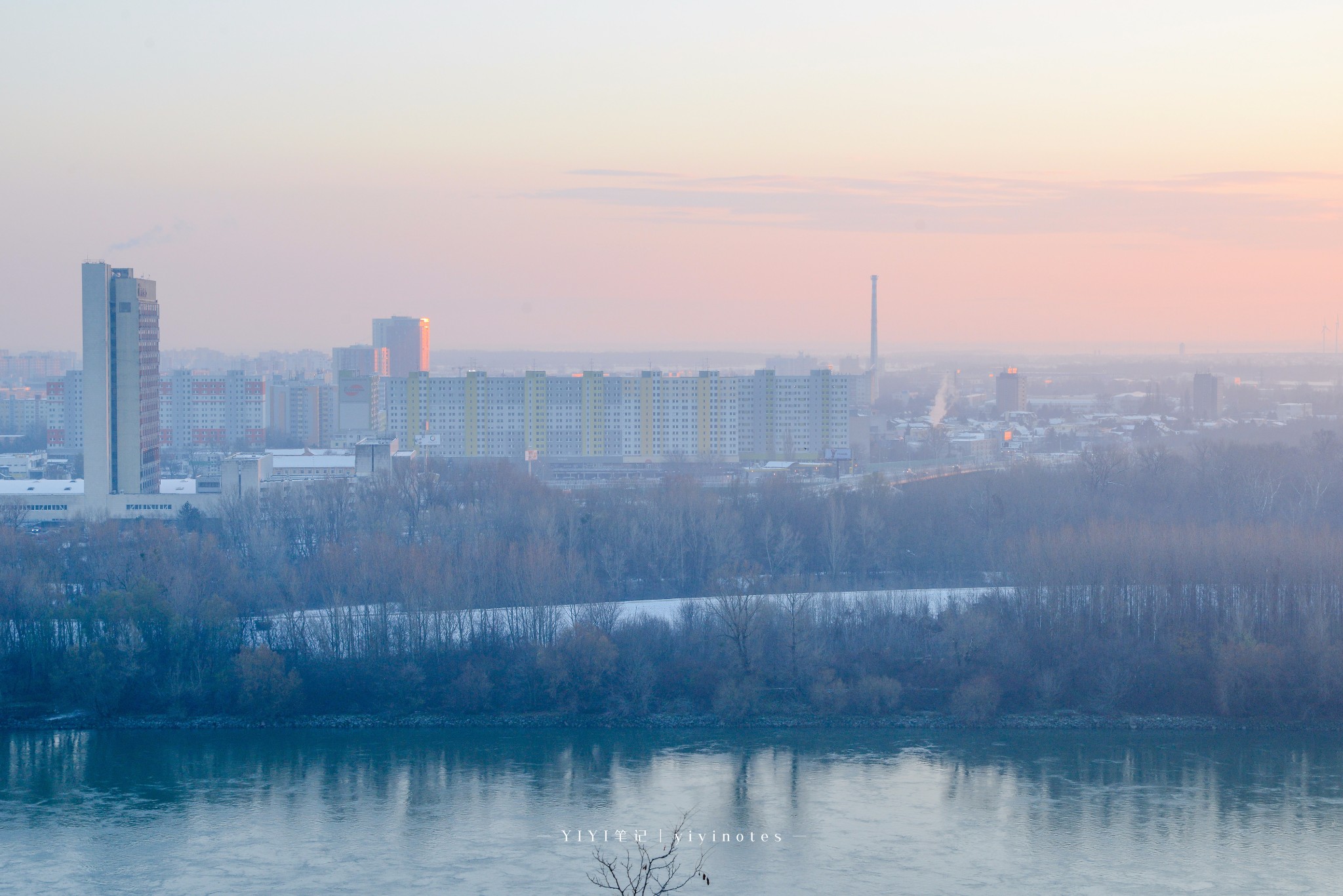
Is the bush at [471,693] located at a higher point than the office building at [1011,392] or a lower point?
lower

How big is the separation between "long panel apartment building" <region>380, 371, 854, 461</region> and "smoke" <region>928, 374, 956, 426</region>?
7.16 m

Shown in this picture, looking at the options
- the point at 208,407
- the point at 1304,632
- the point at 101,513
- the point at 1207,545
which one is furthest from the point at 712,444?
the point at 1304,632

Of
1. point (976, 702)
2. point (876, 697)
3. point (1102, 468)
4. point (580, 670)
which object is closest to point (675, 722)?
point (580, 670)

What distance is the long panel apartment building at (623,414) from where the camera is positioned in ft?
82.8

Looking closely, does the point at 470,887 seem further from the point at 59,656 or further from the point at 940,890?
the point at 59,656

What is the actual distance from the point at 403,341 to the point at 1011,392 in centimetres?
1635

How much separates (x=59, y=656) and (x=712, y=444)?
17190mm

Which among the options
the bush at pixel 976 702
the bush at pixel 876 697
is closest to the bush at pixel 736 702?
the bush at pixel 876 697

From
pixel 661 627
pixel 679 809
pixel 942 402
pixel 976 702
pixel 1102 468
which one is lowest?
pixel 679 809

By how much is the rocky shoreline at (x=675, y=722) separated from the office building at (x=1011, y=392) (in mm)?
29129

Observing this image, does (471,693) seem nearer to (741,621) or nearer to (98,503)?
(741,621)

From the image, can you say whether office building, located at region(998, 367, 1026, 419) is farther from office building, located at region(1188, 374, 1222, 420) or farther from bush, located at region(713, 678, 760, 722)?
bush, located at region(713, 678, 760, 722)

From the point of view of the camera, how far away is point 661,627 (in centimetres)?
938

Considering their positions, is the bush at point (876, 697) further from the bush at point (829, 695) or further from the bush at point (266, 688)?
the bush at point (266, 688)
